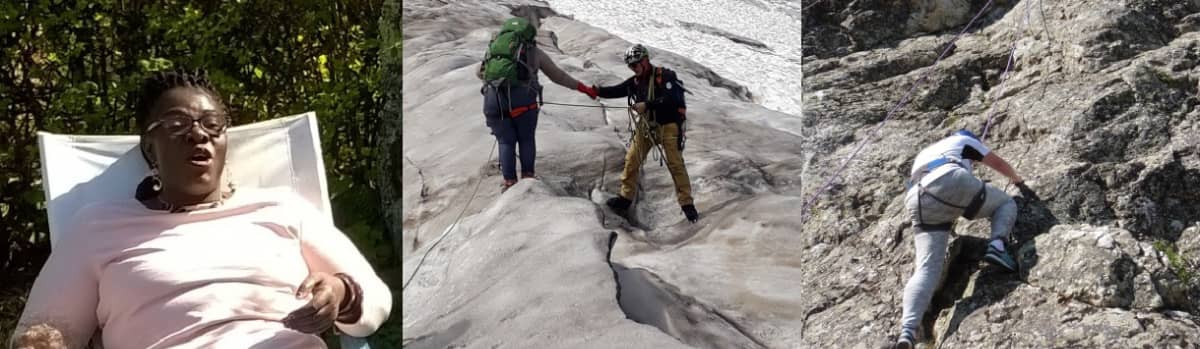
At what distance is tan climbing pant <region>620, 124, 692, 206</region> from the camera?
12.1ft

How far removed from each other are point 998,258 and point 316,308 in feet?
7.77

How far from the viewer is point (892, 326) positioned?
4.02m

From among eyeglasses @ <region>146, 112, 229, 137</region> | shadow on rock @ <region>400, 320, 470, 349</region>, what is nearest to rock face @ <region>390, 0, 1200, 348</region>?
shadow on rock @ <region>400, 320, 470, 349</region>

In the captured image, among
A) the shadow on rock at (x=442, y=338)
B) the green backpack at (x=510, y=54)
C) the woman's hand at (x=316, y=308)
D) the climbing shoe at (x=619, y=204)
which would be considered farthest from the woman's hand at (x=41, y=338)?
the climbing shoe at (x=619, y=204)

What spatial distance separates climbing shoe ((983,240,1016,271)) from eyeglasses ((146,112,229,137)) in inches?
101

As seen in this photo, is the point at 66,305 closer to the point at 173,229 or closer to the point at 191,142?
the point at 173,229

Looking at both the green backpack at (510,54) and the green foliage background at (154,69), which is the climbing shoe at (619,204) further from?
the green foliage background at (154,69)

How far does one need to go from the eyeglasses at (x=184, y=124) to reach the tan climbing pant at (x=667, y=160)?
4.27ft

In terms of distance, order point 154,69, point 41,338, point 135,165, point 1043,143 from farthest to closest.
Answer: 1. point 1043,143
2. point 154,69
3. point 135,165
4. point 41,338

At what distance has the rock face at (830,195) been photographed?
11.5 feet

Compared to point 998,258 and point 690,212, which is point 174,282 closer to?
point 690,212

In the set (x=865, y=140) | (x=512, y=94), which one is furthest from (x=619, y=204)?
(x=865, y=140)

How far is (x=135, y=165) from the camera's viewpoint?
9.93 feet

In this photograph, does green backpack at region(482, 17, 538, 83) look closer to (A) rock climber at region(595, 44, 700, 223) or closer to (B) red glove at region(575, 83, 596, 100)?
(B) red glove at region(575, 83, 596, 100)
